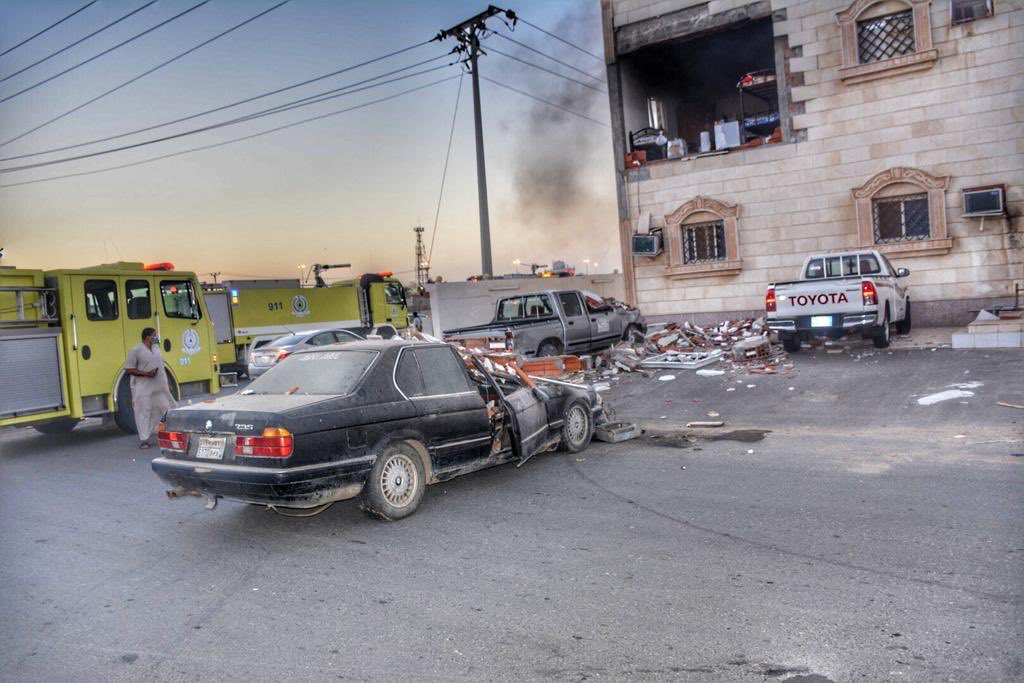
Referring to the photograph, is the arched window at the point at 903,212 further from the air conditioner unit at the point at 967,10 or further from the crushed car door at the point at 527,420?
the crushed car door at the point at 527,420

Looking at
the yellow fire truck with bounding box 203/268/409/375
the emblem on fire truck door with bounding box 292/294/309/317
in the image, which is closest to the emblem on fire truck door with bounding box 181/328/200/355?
the yellow fire truck with bounding box 203/268/409/375

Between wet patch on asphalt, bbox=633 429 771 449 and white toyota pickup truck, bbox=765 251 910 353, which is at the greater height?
→ white toyota pickup truck, bbox=765 251 910 353

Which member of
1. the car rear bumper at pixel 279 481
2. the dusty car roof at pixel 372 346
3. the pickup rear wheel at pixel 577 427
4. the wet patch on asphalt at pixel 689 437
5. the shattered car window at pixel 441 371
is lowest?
the wet patch on asphalt at pixel 689 437

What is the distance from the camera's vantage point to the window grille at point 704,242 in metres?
20.6

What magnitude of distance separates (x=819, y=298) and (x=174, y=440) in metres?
12.1

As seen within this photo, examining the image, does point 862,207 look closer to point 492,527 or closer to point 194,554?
point 492,527

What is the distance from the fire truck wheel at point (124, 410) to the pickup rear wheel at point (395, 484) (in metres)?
7.36

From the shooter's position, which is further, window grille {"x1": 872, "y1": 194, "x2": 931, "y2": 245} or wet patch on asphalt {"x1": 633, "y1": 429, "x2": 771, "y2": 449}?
window grille {"x1": 872, "y1": 194, "x2": 931, "y2": 245}

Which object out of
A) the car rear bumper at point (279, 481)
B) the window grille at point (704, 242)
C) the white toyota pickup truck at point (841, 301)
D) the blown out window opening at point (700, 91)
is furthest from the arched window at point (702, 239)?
the car rear bumper at point (279, 481)

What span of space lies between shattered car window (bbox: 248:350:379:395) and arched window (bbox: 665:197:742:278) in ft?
49.0

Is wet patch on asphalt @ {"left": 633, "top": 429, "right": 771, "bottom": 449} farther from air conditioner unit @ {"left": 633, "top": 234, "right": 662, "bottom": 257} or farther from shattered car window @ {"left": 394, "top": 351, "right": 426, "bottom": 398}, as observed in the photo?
air conditioner unit @ {"left": 633, "top": 234, "right": 662, "bottom": 257}

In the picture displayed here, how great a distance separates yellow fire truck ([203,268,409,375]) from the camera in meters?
23.2

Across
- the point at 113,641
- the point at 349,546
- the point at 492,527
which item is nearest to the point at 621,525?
the point at 492,527

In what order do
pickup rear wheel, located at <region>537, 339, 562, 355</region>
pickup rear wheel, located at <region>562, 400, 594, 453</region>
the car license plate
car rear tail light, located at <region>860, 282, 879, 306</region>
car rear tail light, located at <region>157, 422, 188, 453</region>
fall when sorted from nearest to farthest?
the car license plate
car rear tail light, located at <region>157, 422, 188, 453</region>
pickup rear wheel, located at <region>562, 400, 594, 453</region>
car rear tail light, located at <region>860, 282, 879, 306</region>
pickup rear wheel, located at <region>537, 339, 562, 355</region>
